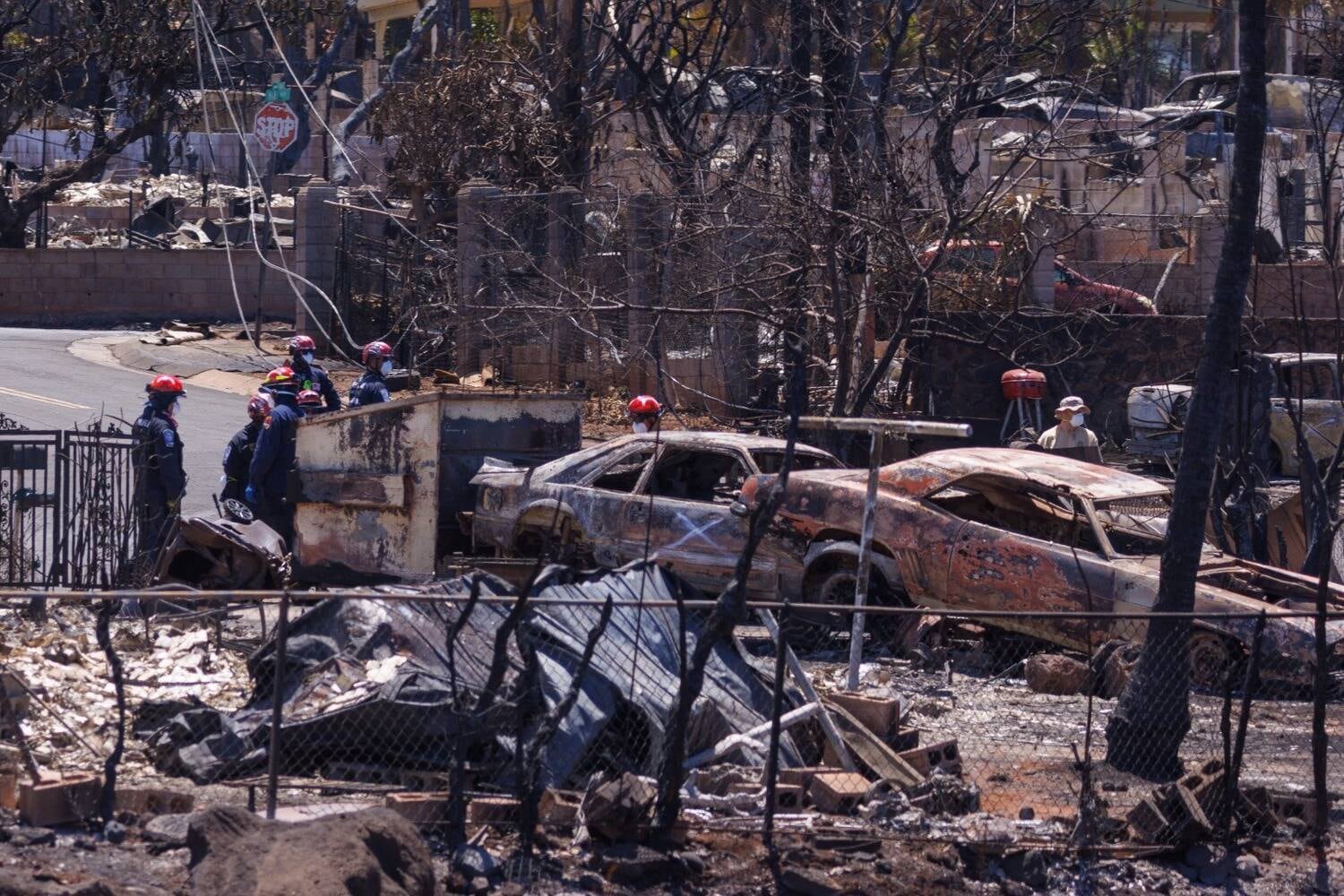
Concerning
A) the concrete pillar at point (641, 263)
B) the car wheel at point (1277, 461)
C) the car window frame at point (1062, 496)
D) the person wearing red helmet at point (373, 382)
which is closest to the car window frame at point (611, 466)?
the car window frame at point (1062, 496)

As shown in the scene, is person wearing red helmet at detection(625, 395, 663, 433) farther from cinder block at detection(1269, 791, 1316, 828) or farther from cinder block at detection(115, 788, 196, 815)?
cinder block at detection(115, 788, 196, 815)

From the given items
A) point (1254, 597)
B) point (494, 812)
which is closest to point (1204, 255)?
point (1254, 597)

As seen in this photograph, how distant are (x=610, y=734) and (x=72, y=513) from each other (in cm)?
511

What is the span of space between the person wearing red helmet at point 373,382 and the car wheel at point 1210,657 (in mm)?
6854

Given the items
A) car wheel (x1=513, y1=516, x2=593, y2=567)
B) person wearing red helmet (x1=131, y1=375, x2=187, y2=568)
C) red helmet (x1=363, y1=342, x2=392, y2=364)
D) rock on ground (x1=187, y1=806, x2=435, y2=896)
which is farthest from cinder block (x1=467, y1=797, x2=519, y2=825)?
red helmet (x1=363, y1=342, x2=392, y2=364)

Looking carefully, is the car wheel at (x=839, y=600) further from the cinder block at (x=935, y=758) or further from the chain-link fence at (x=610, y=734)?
the cinder block at (x=935, y=758)

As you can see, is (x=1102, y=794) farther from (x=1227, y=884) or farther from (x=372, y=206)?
(x=372, y=206)

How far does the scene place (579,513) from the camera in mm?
11023

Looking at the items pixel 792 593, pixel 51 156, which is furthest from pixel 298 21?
pixel 792 593

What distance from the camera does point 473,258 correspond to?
1925cm

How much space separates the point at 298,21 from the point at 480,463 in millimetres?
20387

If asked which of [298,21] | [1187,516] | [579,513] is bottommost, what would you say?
[579,513]

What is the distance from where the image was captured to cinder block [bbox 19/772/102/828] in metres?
6.15

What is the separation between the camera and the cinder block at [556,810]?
253 inches
